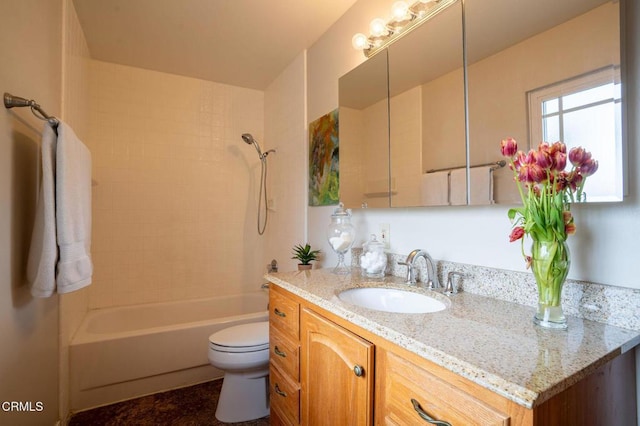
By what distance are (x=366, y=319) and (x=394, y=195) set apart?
74 cm

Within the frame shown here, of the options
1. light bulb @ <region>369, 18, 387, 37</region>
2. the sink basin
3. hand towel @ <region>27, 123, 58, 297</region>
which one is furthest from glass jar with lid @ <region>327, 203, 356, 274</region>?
hand towel @ <region>27, 123, 58, 297</region>

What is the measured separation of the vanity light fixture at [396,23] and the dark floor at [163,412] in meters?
2.14

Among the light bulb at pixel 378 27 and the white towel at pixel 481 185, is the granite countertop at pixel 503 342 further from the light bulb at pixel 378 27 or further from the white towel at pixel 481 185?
the light bulb at pixel 378 27

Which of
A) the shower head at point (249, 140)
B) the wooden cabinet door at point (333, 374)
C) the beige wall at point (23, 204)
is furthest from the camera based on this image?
the shower head at point (249, 140)

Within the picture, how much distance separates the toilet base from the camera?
1.70 metres

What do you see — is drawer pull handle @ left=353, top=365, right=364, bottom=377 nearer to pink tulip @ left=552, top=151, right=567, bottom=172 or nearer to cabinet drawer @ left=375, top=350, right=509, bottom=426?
cabinet drawer @ left=375, top=350, right=509, bottom=426

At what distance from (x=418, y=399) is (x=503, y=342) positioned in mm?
228

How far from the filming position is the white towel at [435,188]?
117 centimetres

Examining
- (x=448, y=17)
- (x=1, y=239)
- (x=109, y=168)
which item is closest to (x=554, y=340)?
(x=448, y=17)

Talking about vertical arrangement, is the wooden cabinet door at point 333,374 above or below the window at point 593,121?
below

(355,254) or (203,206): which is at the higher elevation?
(203,206)

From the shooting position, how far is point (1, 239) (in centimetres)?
100

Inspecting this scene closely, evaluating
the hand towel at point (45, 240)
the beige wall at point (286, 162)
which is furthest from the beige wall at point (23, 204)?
the beige wall at point (286, 162)

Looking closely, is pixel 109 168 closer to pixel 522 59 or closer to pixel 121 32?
pixel 121 32
